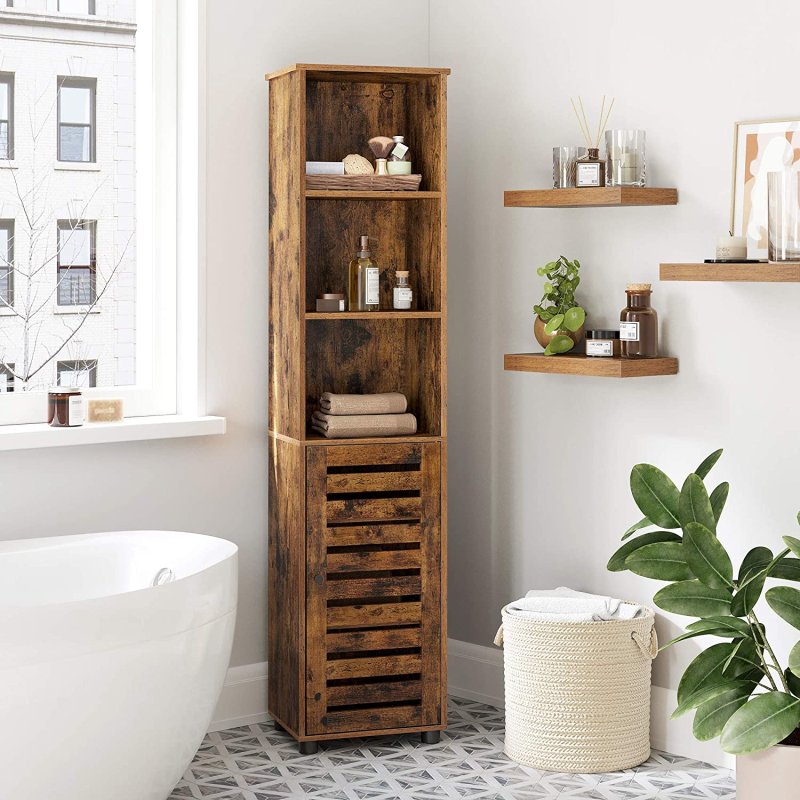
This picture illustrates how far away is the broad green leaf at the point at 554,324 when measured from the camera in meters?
3.33

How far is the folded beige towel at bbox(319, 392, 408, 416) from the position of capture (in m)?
3.32

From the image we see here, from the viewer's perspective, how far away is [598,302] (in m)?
3.42

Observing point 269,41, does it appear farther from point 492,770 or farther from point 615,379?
point 492,770

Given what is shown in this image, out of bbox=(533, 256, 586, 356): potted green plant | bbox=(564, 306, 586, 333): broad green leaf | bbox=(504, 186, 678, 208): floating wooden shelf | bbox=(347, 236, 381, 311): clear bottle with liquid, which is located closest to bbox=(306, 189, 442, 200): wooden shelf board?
bbox=(347, 236, 381, 311): clear bottle with liquid

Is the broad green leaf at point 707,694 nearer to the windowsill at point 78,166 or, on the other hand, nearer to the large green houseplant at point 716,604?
the large green houseplant at point 716,604

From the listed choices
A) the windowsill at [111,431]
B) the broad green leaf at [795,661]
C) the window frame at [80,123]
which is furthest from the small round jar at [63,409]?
the broad green leaf at [795,661]

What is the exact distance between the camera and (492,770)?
3.17 m

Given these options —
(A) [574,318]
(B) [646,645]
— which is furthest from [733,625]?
(A) [574,318]

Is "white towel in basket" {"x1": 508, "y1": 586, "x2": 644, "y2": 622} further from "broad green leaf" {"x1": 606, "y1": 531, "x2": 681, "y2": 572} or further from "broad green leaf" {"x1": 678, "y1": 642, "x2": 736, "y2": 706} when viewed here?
"broad green leaf" {"x1": 678, "y1": 642, "x2": 736, "y2": 706}

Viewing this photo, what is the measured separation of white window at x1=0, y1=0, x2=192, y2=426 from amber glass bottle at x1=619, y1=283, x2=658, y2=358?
1.21m

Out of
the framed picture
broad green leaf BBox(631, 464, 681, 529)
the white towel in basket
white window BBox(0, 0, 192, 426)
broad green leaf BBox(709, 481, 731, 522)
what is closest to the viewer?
broad green leaf BBox(631, 464, 681, 529)

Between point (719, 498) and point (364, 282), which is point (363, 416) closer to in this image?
point (364, 282)

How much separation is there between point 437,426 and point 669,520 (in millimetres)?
883

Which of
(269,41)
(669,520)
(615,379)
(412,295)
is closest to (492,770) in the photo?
(669,520)
